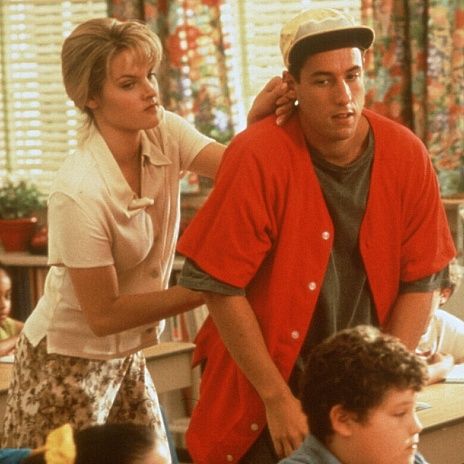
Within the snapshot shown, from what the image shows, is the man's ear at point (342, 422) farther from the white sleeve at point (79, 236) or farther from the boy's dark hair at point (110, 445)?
the white sleeve at point (79, 236)

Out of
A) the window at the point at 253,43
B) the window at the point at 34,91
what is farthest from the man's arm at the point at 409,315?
the window at the point at 34,91

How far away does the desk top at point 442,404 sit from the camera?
3.27m

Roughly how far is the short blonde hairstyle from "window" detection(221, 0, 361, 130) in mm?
2900

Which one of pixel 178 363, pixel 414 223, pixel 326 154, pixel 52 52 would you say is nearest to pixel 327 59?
pixel 326 154

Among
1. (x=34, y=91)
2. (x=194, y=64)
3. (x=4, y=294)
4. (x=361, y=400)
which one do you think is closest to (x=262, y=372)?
(x=361, y=400)

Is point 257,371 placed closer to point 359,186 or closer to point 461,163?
point 359,186

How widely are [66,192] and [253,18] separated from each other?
3.17 metres

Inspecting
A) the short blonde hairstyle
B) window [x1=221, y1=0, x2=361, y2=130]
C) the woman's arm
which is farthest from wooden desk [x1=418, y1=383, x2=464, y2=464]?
window [x1=221, y1=0, x2=361, y2=130]

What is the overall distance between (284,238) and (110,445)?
0.53m

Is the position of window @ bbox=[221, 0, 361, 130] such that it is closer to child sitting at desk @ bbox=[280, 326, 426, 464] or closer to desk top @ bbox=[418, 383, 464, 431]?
desk top @ bbox=[418, 383, 464, 431]

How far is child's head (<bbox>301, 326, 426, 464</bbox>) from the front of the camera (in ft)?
7.38

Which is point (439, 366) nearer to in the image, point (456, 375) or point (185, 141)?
point (456, 375)

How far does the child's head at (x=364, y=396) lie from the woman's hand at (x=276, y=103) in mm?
465

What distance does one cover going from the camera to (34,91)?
263 inches
